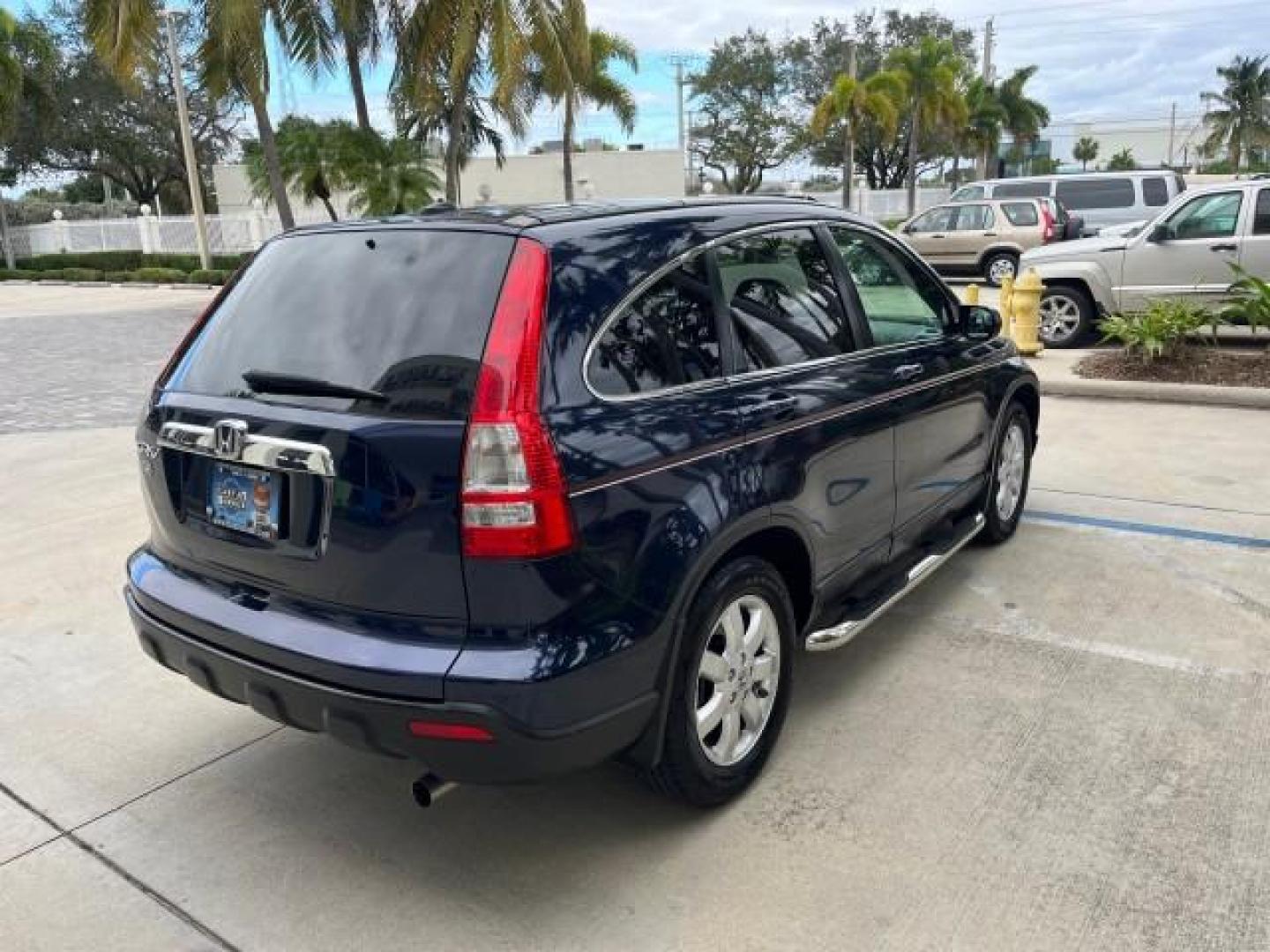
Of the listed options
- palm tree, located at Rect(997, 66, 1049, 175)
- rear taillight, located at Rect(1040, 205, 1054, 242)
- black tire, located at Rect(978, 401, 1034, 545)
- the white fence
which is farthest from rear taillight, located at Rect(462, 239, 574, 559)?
palm tree, located at Rect(997, 66, 1049, 175)

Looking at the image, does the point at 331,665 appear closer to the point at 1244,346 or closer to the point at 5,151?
the point at 1244,346

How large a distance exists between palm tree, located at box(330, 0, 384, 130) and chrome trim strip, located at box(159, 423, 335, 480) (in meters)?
18.3

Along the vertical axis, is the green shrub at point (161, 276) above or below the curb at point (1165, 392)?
above

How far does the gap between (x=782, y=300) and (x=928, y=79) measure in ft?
122

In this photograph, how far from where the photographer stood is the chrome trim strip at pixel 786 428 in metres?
2.56

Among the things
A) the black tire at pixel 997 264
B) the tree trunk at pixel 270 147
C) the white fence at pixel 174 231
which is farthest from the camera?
the white fence at pixel 174 231

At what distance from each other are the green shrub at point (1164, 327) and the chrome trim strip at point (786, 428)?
527 centimetres

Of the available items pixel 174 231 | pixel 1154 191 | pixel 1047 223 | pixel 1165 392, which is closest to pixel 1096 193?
pixel 1154 191

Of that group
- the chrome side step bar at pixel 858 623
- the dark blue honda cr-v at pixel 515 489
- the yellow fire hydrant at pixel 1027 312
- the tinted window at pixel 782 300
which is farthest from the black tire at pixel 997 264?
the dark blue honda cr-v at pixel 515 489

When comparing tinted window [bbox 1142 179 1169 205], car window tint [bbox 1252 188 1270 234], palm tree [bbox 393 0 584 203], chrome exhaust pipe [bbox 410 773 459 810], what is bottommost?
chrome exhaust pipe [bbox 410 773 459 810]

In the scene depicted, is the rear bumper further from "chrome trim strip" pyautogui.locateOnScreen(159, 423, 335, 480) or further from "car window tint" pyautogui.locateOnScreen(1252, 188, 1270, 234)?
"car window tint" pyautogui.locateOnScreen(1252, 188, 1270, 234)

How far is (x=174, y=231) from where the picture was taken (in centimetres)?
3591

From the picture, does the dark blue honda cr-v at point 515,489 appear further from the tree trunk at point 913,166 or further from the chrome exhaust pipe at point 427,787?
the tree trunk at point 913,166

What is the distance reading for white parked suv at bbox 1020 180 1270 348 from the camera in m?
10.4
